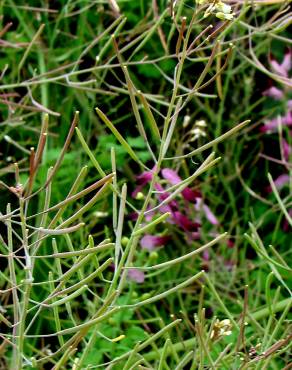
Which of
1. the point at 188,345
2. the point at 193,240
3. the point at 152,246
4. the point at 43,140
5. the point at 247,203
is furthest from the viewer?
the point at 247,203

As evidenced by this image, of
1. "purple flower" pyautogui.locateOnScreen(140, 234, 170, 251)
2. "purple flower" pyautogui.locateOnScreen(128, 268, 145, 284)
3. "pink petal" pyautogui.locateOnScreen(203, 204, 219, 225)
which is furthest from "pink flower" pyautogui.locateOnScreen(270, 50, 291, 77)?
"purple flower" pyautogui.locateOnScreen(128, 268, 145, 284)

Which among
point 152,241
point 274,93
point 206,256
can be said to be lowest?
point 206,256

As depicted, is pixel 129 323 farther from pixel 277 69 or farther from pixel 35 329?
Result: pixel 277 69

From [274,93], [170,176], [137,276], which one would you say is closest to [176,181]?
[170,176]

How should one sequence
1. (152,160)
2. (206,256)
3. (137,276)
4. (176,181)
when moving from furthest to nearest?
(152,160)
(206,256)
(176,181)
(137,276)

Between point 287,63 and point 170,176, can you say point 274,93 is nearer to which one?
point 287,63

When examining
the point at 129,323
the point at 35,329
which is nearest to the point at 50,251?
the point at 35,329
